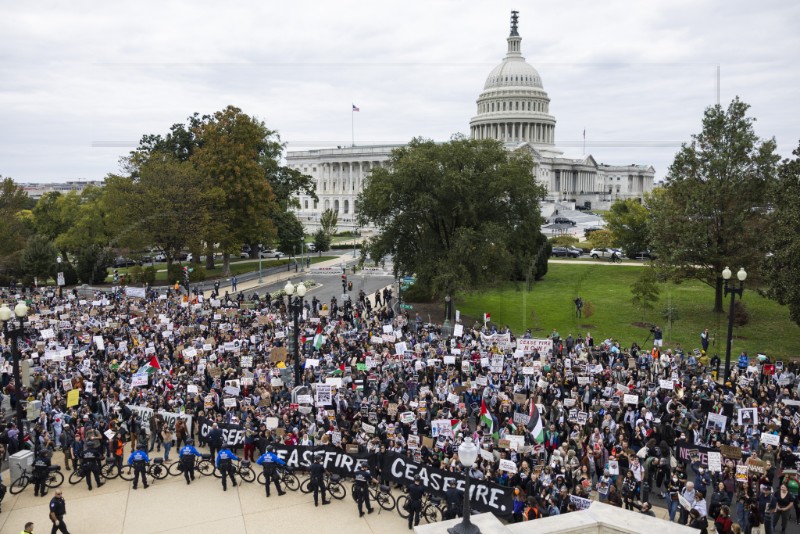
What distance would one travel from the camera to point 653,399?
20656 mm

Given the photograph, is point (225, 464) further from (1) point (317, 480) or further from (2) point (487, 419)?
(2) point (487, 419)

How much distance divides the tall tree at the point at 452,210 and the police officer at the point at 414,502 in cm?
2028

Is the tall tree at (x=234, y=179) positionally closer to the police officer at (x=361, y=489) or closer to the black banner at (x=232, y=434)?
the black banner at (x=232, y=434)

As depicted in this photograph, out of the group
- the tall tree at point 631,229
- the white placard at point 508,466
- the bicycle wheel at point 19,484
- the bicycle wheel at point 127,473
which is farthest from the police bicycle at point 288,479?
the tall tree at point 631,229

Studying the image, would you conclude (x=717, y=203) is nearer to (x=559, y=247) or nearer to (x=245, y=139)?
(x=559, y=247)

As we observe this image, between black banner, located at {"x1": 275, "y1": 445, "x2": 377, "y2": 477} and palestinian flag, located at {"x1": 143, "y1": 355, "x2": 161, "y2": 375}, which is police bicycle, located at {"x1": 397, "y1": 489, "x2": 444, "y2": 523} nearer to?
black banner, located at {"x1": 275, "y1": 445, "x2": 377, "y2": 477}

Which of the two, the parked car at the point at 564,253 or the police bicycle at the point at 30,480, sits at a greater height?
the parked car at the point at 564,253

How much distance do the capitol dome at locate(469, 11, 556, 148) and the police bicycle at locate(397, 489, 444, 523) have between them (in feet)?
463

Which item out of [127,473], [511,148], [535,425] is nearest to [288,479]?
[127,473]

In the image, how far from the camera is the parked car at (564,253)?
69.9 m

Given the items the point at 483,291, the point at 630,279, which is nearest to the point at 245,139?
the point at 483,291

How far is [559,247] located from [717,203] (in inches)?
1416

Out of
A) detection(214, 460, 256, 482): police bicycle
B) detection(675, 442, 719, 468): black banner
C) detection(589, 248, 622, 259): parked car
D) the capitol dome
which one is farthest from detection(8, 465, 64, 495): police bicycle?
the capitol dome

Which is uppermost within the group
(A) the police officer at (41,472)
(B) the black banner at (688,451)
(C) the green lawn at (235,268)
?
(C) the green lawn at (235,268)
